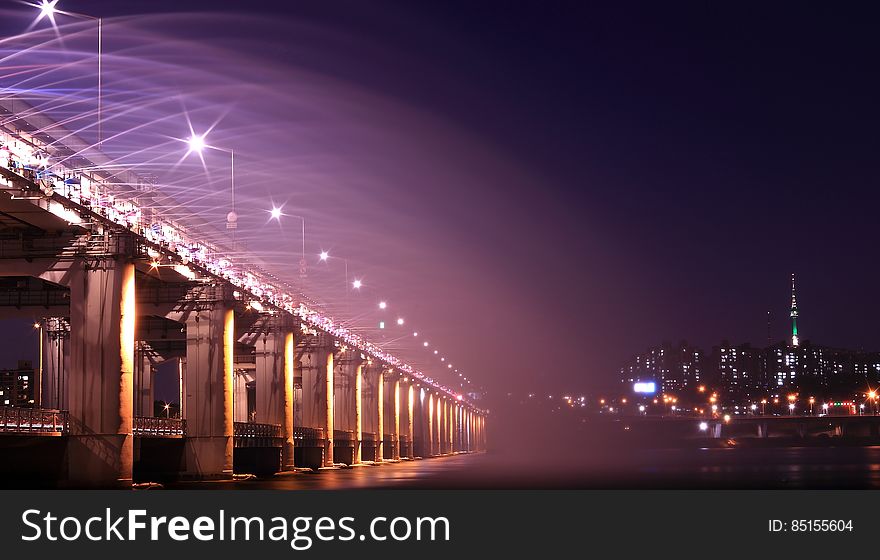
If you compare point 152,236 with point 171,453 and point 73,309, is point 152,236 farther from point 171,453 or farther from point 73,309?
point 171,453

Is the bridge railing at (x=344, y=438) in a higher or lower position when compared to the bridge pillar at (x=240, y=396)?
lower

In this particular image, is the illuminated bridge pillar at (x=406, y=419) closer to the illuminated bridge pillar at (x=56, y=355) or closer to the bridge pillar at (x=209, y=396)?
the illuminated bridge pillar at (x=56, y=355)

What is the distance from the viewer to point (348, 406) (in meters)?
141

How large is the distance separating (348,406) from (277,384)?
4027 cm

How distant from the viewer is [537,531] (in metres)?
28.5

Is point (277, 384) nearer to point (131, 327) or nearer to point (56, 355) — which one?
point (56, 355)

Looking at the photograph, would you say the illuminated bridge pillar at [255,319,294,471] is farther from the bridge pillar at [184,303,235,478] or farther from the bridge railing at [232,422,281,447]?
the bridge pillar at [184,303,235,478]

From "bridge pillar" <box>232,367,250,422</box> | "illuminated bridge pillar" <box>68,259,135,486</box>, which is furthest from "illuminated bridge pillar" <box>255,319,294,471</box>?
"bridge pillar" <box>232,367,250,422</box>

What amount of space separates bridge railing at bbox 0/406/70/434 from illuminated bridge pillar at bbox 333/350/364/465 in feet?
229

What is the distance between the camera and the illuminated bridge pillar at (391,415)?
165m

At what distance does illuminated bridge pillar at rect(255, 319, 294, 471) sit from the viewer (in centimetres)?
10062

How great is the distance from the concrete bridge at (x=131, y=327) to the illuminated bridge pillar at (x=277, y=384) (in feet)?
0.34

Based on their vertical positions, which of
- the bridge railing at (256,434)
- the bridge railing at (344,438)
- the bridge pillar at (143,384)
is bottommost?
the bridge railing at (344,438)

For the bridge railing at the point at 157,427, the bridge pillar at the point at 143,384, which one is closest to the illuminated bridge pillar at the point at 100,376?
the bridge railing at the point at 157,427
